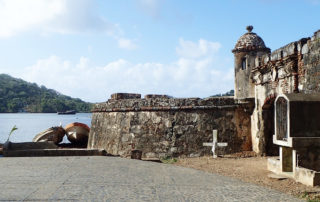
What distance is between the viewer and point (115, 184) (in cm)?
692

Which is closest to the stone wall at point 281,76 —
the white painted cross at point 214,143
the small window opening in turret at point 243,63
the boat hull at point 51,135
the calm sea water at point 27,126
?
the white painted cross at point 214,143

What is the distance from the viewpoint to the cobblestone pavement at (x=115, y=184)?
596cm

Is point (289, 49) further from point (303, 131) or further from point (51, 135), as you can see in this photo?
point (51, 135)

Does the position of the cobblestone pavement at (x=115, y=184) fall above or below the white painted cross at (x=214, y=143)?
below

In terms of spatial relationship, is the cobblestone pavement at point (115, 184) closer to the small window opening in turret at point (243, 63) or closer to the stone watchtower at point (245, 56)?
the stone watchtower at point (245, 56)

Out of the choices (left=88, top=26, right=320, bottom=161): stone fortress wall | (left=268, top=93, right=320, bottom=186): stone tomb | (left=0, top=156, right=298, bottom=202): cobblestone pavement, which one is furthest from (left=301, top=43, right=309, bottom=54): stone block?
(left=0, top=156, right=298, bottom=202): cobblestone pavement

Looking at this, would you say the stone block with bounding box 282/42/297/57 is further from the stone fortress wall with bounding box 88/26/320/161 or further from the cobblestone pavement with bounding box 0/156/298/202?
the cobblestone pavement with bounding box 0/156/298/202

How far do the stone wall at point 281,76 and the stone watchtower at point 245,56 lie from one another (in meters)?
1.80

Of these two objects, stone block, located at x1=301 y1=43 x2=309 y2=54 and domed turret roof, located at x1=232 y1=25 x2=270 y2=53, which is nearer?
stone block, located at x1=301 y1=43 x2=309 y2=54

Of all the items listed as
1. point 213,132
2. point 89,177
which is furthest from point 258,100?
point 89,177

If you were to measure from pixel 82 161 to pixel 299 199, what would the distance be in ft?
20.4

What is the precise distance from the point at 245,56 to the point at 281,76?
4829mm

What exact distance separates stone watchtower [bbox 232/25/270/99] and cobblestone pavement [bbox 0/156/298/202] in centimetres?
776

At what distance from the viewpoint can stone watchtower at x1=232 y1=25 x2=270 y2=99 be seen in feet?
51.8
